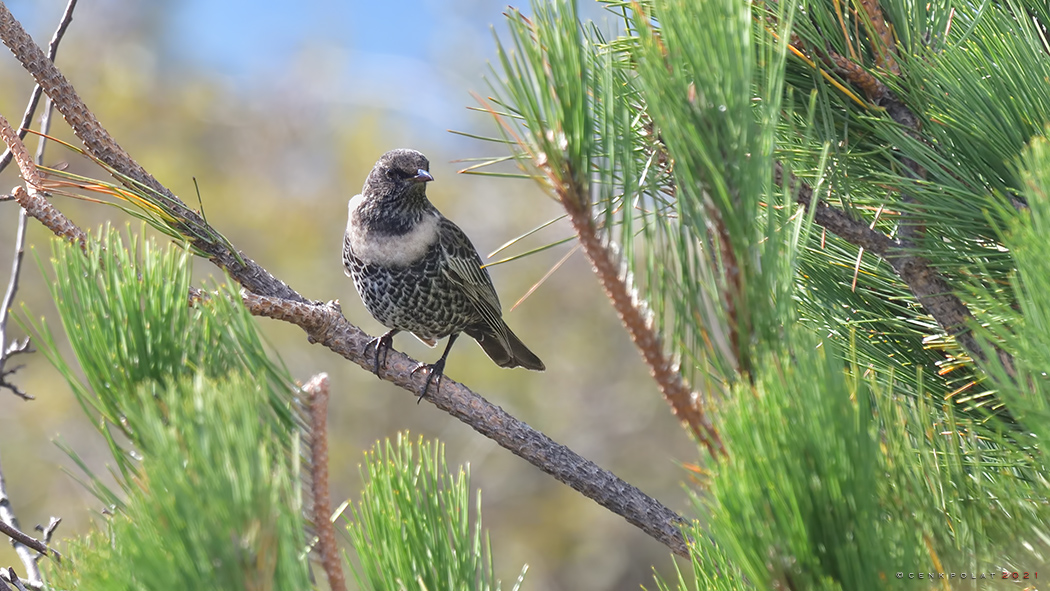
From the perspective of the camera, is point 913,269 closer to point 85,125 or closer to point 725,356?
point 725,356

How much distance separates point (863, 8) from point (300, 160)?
1562 centimetres

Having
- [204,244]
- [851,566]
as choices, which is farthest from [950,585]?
[204,244]

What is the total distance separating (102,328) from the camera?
0.90 m

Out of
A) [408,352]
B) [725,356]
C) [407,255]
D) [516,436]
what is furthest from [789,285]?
[408,352]

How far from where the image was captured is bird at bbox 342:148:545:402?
3.12 m

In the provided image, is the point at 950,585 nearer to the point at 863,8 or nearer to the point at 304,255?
the point at 863,8

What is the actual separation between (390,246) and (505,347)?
0.71m

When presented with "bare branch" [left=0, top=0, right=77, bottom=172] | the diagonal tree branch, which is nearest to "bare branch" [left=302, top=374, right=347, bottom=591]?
the diagonal tree branch

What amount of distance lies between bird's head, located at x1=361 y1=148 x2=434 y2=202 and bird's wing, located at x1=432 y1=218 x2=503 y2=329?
0.68ft

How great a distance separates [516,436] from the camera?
183 centimetres

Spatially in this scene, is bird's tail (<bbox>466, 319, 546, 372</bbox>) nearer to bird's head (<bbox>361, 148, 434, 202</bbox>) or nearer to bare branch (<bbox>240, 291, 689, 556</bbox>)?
bird's head (<bbox>361, 148, 434, 202</bbox>)

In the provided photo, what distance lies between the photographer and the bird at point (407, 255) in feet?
10.2

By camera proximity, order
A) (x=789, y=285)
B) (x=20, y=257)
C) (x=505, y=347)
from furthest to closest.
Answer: (x=505, y=347), (x=20, y=257), (x=789, y=285)

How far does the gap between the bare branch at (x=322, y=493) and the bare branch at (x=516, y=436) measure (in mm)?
555
